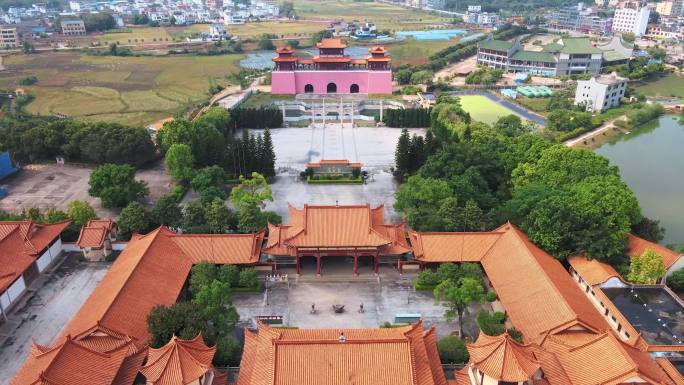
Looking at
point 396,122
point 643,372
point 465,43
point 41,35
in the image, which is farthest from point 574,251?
point 41,35

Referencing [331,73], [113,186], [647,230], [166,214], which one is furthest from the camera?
[331,73]

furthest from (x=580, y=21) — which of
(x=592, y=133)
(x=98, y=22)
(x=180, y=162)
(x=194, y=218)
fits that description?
(x=194, y=218)

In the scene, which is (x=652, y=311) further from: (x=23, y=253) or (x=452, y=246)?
(x=23, y=253)

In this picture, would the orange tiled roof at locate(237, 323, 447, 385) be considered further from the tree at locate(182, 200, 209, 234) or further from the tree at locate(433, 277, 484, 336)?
Answer: the tree at locate(182, 200, 209, 234)

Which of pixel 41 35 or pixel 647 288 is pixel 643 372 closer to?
pixel 647 288

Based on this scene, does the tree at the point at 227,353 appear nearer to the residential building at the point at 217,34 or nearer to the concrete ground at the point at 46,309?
the concrete ground at the point at 46,309

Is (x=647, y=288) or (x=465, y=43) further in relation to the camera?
(x=465, y=43)

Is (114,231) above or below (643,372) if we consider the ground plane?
below
